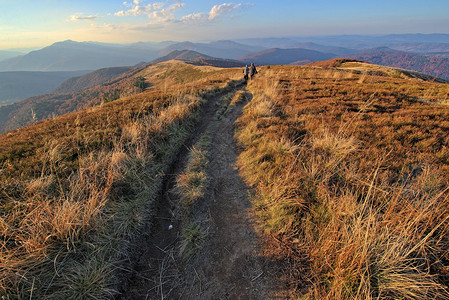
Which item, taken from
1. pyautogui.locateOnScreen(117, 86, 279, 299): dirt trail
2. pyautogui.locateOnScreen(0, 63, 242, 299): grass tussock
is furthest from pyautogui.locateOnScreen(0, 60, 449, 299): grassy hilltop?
pyautogui.locateOnScreen(117, 86, 279, 299): dirt trail

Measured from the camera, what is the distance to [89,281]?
107 inches

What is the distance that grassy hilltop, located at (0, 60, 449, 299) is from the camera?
2588 mm

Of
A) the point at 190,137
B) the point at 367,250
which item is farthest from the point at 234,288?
the point at 190,137

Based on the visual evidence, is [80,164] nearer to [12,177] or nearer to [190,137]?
[12,177]

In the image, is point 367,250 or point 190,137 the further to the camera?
point 190,137

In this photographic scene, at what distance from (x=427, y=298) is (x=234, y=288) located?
2.54 metres

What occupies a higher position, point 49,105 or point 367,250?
point 367,250

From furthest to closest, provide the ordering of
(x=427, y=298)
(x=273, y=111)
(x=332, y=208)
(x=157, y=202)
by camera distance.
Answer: (x=273, y=111) < (x=157, y=202) < (x=332, y=208) < (x=427, y=298)

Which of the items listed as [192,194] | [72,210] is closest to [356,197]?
[192,194]

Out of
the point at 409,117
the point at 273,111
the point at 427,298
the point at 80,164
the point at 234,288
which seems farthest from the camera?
the point at 273,111

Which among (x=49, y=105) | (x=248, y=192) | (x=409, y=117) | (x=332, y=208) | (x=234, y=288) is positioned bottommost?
(x=49, y=105)

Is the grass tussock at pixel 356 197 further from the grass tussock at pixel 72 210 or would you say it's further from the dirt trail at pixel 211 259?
the grass tussock at pixel 72 210

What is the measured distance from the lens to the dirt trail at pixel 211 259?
3031 millimetres

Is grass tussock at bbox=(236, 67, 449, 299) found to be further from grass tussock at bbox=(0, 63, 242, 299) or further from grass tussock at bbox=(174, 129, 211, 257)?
grass tussock at bbox=(0, 63, 242, 299)
